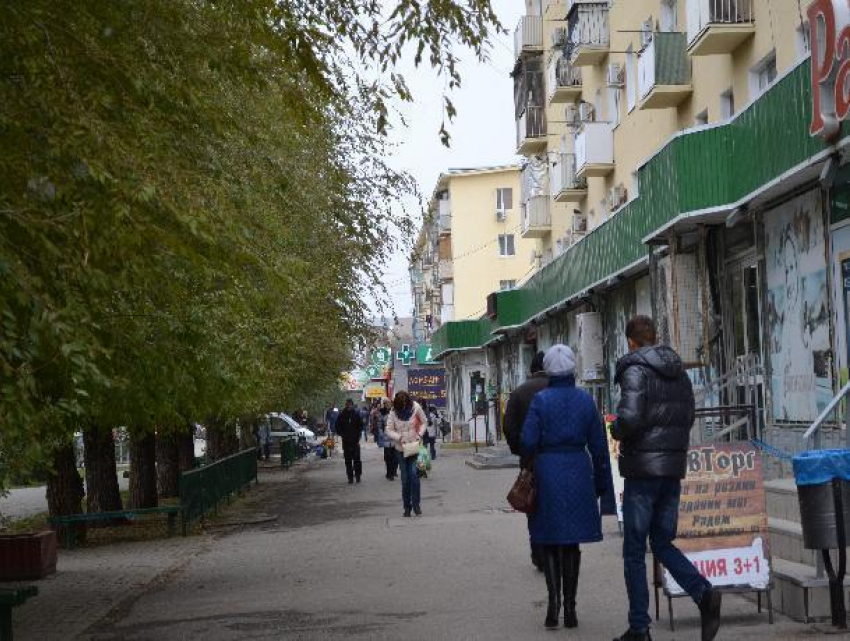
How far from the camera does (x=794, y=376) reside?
18.4 meters

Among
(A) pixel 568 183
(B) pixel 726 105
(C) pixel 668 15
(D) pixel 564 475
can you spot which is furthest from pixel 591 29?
(D) pixel 564 475

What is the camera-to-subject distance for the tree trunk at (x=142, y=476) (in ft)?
83.9

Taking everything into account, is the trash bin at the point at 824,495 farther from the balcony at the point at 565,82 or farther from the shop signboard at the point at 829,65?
the balcony at the point at 565,82

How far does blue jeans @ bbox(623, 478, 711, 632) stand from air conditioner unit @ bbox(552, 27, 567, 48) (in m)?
31.1

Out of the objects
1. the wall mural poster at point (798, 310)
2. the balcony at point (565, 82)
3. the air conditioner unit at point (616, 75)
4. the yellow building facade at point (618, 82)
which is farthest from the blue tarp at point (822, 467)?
the balcony at point (565, 82)

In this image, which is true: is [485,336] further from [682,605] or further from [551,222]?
[682,605]

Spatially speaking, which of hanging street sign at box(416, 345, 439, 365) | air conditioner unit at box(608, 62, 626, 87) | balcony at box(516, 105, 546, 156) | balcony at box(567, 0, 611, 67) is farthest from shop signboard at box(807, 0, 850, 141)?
hanging street sign at box(416, 345, 439, 365)

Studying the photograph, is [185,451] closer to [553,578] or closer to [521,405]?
[521,405]

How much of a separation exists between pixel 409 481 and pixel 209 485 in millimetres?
4260

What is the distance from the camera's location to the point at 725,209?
18.8 meters

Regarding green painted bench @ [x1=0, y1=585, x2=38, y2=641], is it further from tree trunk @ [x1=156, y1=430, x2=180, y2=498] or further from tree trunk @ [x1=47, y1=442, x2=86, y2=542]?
tree trunk @ [x1=156, y1=430, x2=180, y2=498]

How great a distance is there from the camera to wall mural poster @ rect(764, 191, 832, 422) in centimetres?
1716

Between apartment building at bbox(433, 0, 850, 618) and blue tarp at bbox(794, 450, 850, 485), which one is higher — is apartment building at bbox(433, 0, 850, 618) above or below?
above

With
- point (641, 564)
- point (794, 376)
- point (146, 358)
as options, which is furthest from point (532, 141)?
point (641, 564)
